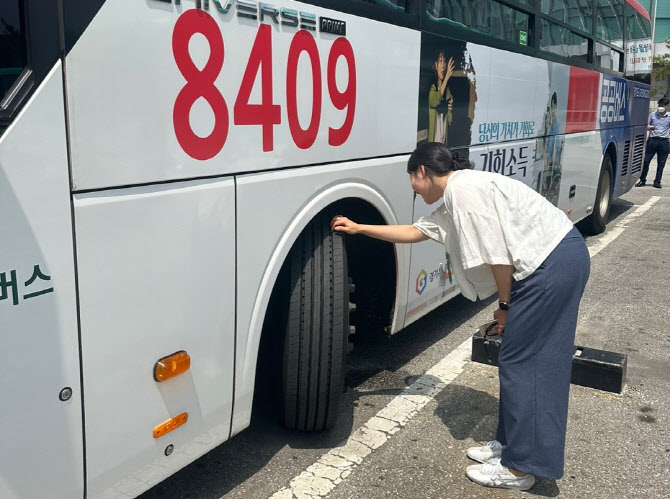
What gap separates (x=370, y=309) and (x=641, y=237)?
19.8 feet

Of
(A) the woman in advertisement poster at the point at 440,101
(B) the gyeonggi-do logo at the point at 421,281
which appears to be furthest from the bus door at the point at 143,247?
(A) the woman in advertisement poster at the point at 440,101

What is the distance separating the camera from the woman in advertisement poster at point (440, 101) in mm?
3971

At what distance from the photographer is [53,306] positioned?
189 cm

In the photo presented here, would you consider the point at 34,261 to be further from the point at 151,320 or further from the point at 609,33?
the point at 609,33

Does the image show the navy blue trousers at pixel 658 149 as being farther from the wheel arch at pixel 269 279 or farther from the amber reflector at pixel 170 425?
the amber reflector at pixel 170 425

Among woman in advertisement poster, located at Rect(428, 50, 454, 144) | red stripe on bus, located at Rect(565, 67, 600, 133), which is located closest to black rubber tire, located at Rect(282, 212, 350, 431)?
woman in advertisement poster, located at Rect(428, 50, 454, 144)

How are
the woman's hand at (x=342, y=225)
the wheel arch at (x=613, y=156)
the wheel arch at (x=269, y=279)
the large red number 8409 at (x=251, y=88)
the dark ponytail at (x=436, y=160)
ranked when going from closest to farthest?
the large red number 8409 at (x=251, y=88), the wheel arch at (x=269, y=279), the dark ponytail at (x=436, y=160), the woman's hand at (x=342, y=225), the wheel arch at (x=613, y=156)

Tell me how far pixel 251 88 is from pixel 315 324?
1.10m

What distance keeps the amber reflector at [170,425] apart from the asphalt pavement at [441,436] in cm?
69

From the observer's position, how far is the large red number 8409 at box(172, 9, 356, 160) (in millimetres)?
2211

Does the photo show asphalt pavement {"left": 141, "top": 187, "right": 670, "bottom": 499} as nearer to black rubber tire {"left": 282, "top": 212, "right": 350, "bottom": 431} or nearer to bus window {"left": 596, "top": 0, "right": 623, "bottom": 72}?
black rubber tire {"left": 282, "top": 212, "right": 350, "bottom": 431}

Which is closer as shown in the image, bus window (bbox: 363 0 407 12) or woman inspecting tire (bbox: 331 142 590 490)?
woman inspecting tire (bbox: 331 142 590 490)

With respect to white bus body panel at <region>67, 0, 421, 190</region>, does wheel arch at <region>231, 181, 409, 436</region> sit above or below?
below

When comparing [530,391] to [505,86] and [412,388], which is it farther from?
[505,86]
